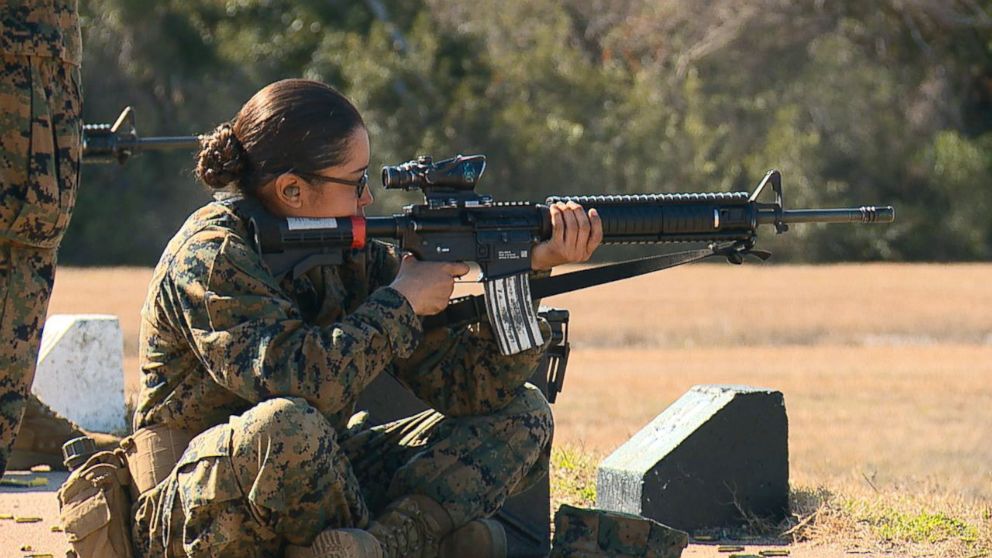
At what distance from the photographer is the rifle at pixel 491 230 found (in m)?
3.69

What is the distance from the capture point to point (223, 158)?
370 centimetres

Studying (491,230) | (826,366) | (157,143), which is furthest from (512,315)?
(826,366)

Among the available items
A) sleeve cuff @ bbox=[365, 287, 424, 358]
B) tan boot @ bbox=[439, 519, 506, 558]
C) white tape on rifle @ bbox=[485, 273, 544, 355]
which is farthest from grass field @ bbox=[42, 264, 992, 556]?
sleeve cuff @ bbox=[365, 287, 424, 358]

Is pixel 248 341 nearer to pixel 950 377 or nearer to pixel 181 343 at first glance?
pixel 181 343

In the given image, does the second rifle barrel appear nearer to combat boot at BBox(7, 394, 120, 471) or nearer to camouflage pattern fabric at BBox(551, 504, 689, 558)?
combat boot at BBox(7, 394, 120, 471)

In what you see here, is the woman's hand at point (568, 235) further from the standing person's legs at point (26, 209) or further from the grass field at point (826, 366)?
the grass field at point (826, 366)

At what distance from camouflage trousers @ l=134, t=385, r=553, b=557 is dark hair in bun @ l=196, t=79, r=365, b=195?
0.60 m

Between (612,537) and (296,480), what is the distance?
922 millimetres

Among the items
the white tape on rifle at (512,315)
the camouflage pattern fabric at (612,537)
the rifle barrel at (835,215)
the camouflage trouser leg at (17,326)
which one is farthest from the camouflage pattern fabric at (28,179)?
the rifle barrel at (835,215)

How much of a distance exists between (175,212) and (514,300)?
2488 cm

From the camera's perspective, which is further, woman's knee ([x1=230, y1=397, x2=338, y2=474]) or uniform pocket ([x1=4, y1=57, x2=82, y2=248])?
uniform pocket ([x1=4, y1=57, x2=82, y2=248])

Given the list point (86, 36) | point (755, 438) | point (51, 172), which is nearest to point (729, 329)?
point (755, 438)

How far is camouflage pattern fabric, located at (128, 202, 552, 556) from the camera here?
3426mm

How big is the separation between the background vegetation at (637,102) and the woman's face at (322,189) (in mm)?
21624
